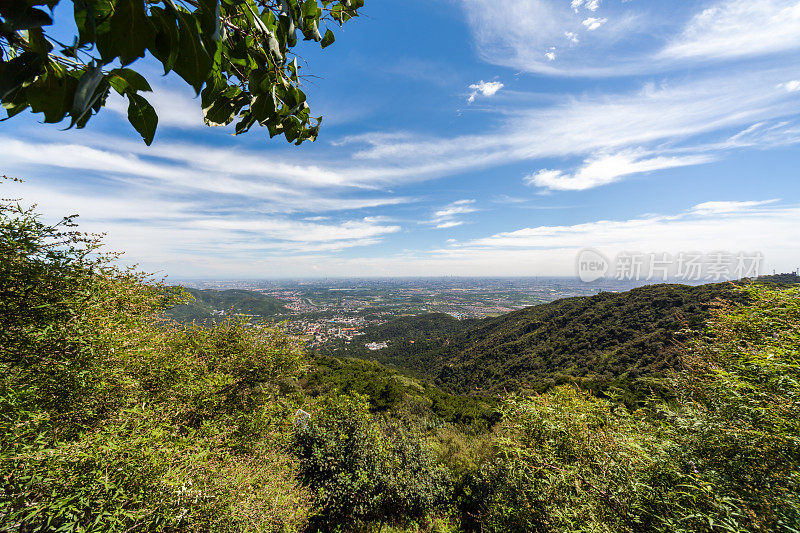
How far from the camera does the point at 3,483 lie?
3348mm

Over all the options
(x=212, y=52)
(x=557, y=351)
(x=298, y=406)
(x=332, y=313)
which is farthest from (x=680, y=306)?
(x=332, y=313)

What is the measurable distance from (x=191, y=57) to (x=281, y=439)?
10.9 meters

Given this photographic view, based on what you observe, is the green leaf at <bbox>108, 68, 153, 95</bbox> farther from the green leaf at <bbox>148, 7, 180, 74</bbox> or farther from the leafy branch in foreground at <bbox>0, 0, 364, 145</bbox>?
the green leaf at <bbox>148, 7, 180, 74</bbox>

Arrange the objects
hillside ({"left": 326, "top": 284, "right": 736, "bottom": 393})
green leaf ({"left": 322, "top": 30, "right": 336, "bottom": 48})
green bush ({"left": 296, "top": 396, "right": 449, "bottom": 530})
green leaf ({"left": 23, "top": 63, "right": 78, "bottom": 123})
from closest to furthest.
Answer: green leaf ({"left": 23, "top": 63, "right": 78, "bottom": 123}) → green leaf ({"left": 322, "top": 30, "right": 336, "bottom": 48}) → green bush ({"left": 296, "top": 396, "right": 449, "bottom": 530}) → hillside ({"left": 326, "top": 284, "right": 736, "bottom": 393})

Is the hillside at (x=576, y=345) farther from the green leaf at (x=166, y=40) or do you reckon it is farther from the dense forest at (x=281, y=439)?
the green leaf at (x=166, y=40)

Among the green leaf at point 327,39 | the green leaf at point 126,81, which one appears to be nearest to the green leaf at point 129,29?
the green leaf at point 126,81

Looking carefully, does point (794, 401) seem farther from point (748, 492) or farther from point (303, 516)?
point (303, 516)

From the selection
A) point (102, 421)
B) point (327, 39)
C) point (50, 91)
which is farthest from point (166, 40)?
point (102, 421)

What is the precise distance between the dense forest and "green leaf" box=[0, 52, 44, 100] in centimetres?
557

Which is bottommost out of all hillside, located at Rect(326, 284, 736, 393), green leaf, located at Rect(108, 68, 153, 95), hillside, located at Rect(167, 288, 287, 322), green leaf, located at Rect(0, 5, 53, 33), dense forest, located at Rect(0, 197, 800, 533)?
hillside, located at Rect(167, 288, 287, 322)

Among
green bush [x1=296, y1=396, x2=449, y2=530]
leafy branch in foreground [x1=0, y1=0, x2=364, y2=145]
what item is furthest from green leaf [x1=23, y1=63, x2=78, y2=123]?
green bush [x1=296, y1=396, x2=449, y2=530]

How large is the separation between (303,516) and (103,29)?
395 inches

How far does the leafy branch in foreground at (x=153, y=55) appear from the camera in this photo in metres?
0.59

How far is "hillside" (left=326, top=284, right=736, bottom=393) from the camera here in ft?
112
